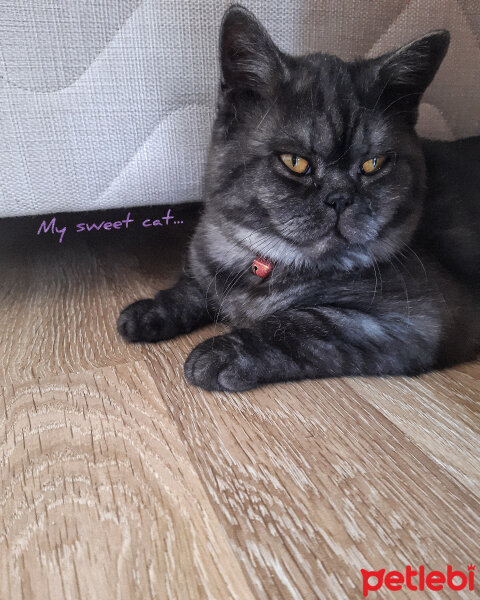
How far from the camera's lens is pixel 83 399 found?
2.61 ft

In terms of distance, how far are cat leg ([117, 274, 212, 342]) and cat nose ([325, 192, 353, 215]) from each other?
38cm

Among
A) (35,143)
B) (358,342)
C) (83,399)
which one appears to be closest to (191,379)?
(83,399)

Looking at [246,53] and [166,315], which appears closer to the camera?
[246,53]

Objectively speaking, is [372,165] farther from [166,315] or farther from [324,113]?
[166,315]

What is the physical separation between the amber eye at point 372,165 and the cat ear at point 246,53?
8.8 inches

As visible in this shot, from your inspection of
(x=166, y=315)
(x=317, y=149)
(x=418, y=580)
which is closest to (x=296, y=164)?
(x=317, y=149)

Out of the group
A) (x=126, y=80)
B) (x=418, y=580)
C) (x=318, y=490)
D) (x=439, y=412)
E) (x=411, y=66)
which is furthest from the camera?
(x=126, y=80)

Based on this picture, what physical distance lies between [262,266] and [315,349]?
21 centimetres

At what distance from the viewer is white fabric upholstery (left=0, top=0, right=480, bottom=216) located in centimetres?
93

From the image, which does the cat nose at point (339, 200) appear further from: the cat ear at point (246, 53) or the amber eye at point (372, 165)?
the cat ear at point (246, 53)

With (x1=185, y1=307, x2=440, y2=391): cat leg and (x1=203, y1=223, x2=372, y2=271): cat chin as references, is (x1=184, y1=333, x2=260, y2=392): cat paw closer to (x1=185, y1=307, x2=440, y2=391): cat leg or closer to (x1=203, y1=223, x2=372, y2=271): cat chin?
(x1=185, y1=307, x2=440, y2=391): cat leg

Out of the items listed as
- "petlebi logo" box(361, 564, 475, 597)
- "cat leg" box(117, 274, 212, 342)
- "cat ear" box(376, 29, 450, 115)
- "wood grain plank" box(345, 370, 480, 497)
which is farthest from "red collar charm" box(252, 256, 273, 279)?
"petlebi logo" box(361, 564, 475, 597)

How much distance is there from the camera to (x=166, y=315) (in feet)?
3.32

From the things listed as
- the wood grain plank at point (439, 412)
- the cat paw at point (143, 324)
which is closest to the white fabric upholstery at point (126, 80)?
the cat paw at point (143, 324)
